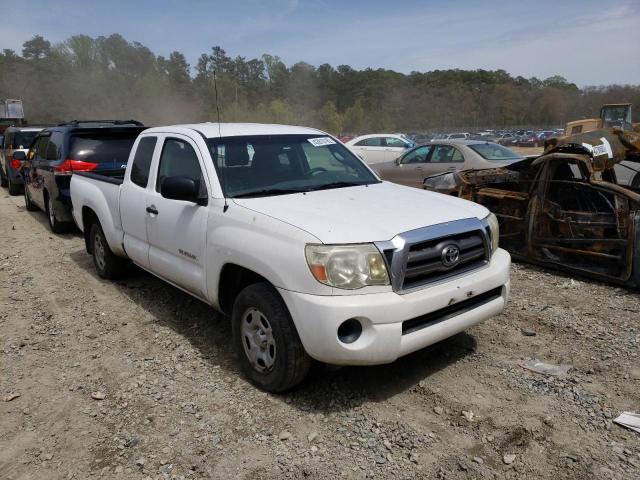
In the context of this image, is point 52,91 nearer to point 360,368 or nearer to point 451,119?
point 451,119

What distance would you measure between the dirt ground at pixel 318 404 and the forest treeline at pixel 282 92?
172ft

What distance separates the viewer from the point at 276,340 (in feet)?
10.5

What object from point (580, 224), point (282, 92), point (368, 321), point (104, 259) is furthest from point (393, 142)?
point (282, 92)

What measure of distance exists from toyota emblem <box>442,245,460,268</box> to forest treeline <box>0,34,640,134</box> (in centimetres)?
5344

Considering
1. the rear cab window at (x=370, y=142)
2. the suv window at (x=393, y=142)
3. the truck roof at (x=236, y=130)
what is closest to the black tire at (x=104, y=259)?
the truck roof at (x=236, y=130)

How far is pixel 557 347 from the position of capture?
162 inches

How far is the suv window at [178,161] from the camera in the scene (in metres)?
4.16

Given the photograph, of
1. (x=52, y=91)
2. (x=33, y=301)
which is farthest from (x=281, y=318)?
(x=52, y=91)

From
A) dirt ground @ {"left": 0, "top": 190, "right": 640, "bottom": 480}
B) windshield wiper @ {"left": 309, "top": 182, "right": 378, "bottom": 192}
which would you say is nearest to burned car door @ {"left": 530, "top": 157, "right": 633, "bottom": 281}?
dirt ground @ {"left": 0, "top": 190, "right": 640, "bottom": 480}

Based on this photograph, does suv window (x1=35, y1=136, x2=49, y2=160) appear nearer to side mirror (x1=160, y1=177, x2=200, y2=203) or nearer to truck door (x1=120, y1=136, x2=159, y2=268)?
truck door (x1=120, y1=136, x2=159, y2=268)

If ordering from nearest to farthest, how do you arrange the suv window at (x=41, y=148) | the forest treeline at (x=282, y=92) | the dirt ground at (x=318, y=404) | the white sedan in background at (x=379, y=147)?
the dirt ground at (x=318, y=404)
the suv window at (x=41, y=148)
the white sedan in background at (x=379, y=147)
the forest treeline at (x=282, y=92)

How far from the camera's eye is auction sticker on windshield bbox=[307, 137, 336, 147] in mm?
4668

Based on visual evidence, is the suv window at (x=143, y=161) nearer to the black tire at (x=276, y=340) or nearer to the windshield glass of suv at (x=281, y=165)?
the windshield glass of suv at (x=281, y=165)

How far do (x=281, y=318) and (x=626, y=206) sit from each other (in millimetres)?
4045
